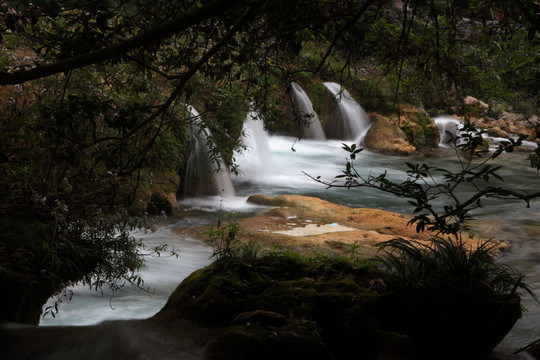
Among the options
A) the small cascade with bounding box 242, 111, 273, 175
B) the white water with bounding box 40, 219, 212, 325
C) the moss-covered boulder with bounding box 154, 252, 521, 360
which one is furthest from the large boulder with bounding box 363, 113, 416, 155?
the moss-covered boulder with bounding box 154, 252, 521, 360

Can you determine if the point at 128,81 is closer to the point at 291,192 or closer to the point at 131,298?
the point at 131,298

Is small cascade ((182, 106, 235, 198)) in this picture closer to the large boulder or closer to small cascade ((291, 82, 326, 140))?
small cascade ((291, 82, 326, 140))

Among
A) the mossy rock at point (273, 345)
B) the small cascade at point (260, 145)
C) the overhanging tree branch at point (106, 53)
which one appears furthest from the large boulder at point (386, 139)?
the overhanging tree branch at point (106, 53)

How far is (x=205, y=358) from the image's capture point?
11.3ft

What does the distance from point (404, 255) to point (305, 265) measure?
0.85 meters

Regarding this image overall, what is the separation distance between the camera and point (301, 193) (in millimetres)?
12523

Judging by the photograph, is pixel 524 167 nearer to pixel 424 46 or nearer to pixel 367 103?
pixel 367 103

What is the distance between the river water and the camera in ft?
16.7

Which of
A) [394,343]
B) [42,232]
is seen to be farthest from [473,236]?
[42,232]

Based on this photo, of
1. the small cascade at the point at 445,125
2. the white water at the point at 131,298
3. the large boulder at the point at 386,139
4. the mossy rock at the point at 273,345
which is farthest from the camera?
the small cascade at the point at 445,125

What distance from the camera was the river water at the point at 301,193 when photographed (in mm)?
5082

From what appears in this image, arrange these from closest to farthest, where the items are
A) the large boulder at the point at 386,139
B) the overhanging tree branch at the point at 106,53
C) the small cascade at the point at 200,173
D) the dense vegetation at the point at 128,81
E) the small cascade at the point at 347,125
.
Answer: the overhanging tree branch at the point at 106,53, the dense vegetation at the point at 128,81, the small cascade at the point at 200,173, the large boulder at the point at 386,139, the small cascade at the point at 347,125

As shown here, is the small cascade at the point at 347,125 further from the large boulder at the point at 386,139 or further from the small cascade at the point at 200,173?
the small cascade at the point at 200,173

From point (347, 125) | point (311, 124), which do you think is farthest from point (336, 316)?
point (347, 125)
